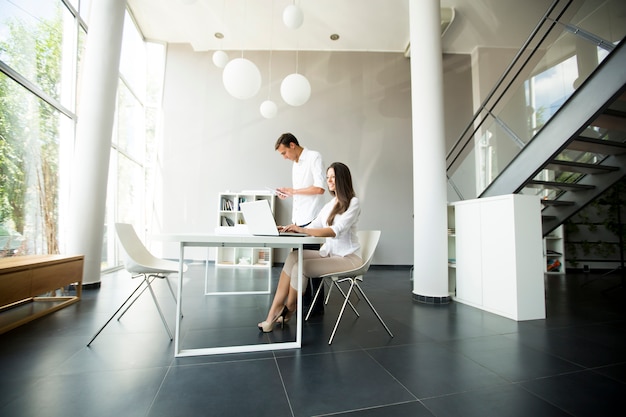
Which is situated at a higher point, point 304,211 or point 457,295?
point 304,211

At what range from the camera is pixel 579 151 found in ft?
10.9

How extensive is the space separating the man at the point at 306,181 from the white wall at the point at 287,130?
10.9 ft

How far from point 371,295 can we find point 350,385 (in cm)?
219

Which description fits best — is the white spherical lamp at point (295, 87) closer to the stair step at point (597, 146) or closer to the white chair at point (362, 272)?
the white chair at point (362, 272)

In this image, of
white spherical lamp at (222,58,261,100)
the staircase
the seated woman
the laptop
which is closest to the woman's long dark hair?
the seated woman

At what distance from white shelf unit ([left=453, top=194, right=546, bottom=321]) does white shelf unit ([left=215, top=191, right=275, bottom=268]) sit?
150 inches

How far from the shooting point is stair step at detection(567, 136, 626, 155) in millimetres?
2961

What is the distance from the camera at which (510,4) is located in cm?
515

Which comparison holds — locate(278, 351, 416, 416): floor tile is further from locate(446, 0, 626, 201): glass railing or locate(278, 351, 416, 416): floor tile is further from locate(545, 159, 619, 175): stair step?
locate(545, 159, 619, 175): stair step

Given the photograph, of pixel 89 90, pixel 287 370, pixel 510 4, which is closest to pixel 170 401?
pixel 287 370

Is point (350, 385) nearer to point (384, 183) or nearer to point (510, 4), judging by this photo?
point (384, 183)

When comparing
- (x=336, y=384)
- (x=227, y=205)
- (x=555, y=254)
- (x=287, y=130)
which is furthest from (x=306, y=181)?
(x=555, y=254)

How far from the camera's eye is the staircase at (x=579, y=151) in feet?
8.00

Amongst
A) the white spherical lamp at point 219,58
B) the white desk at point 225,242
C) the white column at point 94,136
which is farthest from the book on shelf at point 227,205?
the white desk at point 225,242
